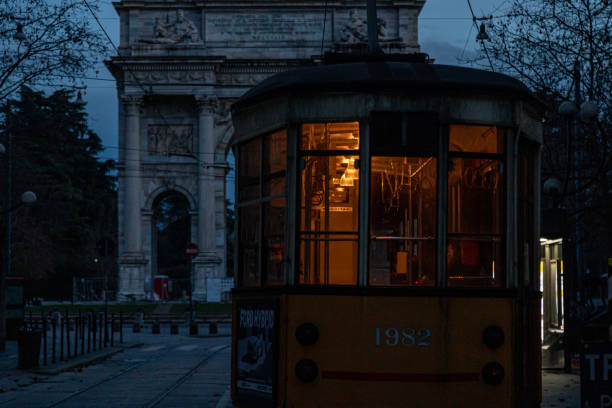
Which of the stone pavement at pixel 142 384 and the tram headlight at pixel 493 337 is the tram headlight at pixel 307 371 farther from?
the stone pavement at pixel 142 384

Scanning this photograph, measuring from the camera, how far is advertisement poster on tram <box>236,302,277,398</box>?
7.95m

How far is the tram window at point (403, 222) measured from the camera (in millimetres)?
7797

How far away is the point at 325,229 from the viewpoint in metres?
7.90

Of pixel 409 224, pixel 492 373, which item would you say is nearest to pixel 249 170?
pixel 409 224

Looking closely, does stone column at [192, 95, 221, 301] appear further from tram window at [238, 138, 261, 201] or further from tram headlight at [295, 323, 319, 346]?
tram headlight at [295, 323, 319, 346]

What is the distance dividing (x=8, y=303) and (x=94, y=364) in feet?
23.2

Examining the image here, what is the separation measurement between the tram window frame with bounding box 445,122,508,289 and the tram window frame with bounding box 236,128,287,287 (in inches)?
48.9

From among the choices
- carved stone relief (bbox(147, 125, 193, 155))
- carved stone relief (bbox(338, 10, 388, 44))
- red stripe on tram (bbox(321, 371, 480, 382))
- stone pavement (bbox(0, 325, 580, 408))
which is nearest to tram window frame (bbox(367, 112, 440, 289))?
red stripe on tram (bbox(321, 371, 480, 382))

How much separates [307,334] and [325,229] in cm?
80

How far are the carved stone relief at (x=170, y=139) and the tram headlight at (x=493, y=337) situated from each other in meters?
44.9

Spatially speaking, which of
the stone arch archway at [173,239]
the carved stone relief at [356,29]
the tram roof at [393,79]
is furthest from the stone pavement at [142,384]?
the stone arch archway at [173,239]

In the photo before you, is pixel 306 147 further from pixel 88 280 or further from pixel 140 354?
pixel 88 280

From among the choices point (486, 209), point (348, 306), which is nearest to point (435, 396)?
point (348, 306)

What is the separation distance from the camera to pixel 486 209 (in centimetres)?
795
